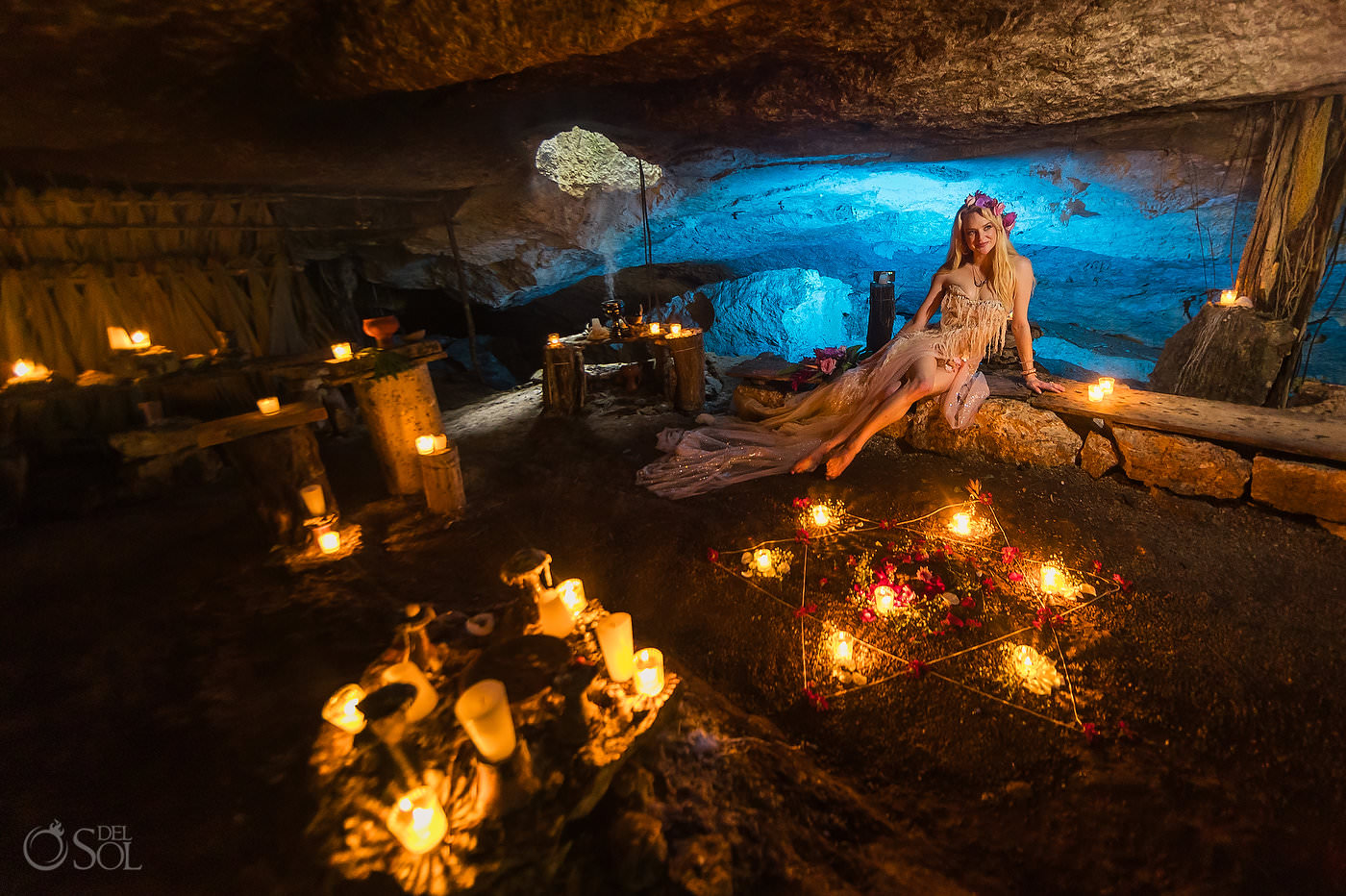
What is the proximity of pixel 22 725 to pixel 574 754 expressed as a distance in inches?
109

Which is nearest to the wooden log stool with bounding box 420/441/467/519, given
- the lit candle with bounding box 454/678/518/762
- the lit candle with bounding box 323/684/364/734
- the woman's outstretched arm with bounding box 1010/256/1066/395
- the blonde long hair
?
the lit candle with bounding box 323/684/364/734

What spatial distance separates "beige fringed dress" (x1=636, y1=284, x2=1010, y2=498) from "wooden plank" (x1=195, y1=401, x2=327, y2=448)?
9.10 ft

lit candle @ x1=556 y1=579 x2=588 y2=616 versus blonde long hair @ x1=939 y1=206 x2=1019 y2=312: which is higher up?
blonde long hair @ x1=939 y1=206 x2=1019 y2=312

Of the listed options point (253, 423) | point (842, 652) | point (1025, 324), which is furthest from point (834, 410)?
point (253, 423)

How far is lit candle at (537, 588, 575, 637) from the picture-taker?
2766 millimetres

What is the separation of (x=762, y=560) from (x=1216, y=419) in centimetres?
382

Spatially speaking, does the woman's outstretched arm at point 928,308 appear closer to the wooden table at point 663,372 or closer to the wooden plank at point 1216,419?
the wooden plank at point 1216,419

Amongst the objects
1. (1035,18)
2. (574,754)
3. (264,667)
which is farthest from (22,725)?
(1035,18)

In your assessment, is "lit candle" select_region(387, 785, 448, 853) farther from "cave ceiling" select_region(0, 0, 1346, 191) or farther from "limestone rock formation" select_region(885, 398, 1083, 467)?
"limestone rock formation" select_region(885, 398, 1083, 467)

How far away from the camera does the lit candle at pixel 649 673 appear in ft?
8.35

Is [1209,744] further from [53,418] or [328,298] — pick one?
[328,298]

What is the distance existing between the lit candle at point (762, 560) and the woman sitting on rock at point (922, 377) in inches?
44.1

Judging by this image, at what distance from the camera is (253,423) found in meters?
3.87

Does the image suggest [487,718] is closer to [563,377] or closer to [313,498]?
[313,498]
